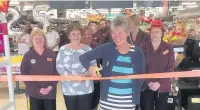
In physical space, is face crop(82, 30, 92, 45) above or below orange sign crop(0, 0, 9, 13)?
below

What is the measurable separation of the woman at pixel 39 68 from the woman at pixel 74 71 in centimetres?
20

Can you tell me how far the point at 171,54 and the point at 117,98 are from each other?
1.07m

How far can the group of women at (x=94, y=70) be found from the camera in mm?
2840

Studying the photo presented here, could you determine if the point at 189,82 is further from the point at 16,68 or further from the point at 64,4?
the point at 16,68

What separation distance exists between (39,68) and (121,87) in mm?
1187

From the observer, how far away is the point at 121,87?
9.24 ft

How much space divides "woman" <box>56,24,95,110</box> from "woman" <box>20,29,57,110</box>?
20 cm

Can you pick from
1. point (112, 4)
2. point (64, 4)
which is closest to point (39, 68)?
point (64, 4)

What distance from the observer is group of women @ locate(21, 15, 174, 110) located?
2.84m

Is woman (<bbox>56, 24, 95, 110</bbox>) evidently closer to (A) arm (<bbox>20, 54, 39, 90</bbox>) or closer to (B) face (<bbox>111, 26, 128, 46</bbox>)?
(A) arm (<bbox>20, 54, 39, 90</bbox>)

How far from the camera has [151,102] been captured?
3.71 m

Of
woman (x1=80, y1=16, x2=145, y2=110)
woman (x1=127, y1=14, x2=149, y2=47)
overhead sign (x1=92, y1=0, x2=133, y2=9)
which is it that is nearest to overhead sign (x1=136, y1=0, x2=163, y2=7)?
overhead sign (x1=92, y1=0, x2=133, y2=9)

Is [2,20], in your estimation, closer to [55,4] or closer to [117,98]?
[117,98]

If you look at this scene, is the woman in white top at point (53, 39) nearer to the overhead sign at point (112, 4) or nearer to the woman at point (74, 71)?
the overhead sign at point (112, 4)
